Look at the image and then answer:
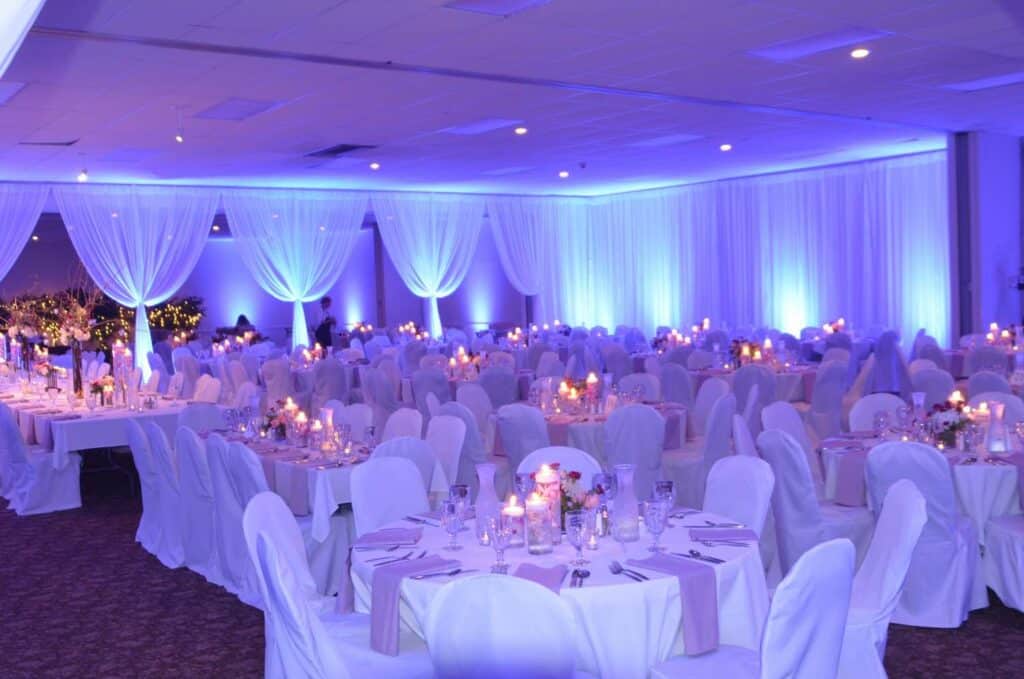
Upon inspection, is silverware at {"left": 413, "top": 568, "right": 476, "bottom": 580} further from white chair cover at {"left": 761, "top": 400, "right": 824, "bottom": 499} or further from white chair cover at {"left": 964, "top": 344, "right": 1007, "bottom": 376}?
white chair cover at {"left": 964, "top": 344, "right": 1007, "bottom": 376}

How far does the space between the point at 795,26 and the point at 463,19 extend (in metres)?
2.19

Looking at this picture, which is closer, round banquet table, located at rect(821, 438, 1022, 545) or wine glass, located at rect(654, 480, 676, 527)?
wine glass, located at rect(654, 480, 676, 527)

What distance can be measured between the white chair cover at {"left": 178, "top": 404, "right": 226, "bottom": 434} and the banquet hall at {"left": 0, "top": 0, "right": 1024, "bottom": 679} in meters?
0.03

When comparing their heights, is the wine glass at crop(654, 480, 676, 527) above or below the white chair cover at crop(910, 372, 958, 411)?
below

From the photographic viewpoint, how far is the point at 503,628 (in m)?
3.14

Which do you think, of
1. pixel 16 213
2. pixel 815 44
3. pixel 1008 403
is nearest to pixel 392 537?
pixel 1008 403

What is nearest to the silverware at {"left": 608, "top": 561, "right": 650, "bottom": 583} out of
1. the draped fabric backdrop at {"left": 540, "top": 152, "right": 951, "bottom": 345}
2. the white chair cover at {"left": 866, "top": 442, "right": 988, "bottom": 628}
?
the white chair cover at {"left": 866, "top": 442, "right": 988, "bottom": 628}

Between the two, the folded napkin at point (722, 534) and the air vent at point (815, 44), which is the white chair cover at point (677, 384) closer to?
the air vent at point (815, 44)

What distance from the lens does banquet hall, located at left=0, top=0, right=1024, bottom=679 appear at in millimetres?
3758

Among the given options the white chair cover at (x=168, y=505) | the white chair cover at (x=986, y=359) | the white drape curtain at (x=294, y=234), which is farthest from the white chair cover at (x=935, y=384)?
the white drape curtain at (x=294, y=234)

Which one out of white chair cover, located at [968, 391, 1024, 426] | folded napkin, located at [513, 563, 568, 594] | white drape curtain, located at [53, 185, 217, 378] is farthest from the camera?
white drape curtain, located at [53, 185, 217, 378]

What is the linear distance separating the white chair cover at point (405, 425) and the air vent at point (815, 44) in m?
3.51

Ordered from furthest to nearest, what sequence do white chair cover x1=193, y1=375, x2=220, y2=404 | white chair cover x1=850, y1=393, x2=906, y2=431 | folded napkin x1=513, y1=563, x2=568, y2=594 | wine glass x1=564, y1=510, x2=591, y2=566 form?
white chair cover x1=193, y1=375, x2=220, y2=404, white chair cover x1=850, y1=393, x2=906, y2=431, wine glass x1=564, y1=510, x2=591, y2=566, folded napkin x1=513, y1=563, x2=568, y2=594

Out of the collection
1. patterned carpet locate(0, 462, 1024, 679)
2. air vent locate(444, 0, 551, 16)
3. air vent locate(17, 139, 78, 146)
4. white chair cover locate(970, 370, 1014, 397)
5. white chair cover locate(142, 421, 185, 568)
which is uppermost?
air vent locate(17, 139, 78, 146)
